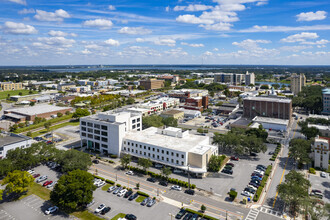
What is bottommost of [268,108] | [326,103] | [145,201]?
[145,201]

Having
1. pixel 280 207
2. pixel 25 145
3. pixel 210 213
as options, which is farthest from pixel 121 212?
pixel 25 145

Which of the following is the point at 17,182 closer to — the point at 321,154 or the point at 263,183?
the point at 263,183

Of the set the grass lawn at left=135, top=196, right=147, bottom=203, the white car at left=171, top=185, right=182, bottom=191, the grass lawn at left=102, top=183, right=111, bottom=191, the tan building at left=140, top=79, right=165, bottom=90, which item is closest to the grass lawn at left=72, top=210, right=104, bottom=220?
the grass lawn at left=102, top=183, right=111, bottom=191

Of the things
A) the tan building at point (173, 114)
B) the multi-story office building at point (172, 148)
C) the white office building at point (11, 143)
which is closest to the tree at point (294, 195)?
Result: the multi-story office building at point (172, 148)

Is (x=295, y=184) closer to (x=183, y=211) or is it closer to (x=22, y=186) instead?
(x=183, y=211)

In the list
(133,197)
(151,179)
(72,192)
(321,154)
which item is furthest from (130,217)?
(321,154)

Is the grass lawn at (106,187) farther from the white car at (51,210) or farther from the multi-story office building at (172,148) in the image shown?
the multi-story office building at (172,148)
